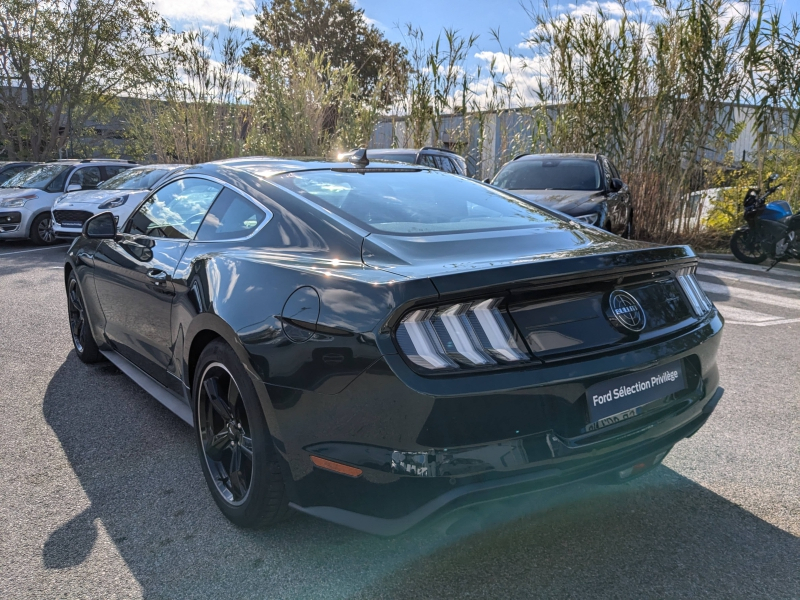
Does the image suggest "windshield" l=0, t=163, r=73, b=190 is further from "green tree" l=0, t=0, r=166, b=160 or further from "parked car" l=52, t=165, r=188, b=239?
"green tree" l=0, t=0, r=166, b=160

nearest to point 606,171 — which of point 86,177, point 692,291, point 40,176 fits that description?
point 692,291

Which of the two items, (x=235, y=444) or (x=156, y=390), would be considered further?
(x=156, y=390)

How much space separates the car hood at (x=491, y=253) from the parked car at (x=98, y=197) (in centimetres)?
991

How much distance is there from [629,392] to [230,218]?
191 centimetres

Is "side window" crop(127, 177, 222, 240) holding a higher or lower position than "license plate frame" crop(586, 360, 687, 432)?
higher

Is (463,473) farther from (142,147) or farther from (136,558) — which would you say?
(142,147)

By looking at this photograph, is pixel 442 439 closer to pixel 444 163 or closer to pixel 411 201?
pixel 411 201

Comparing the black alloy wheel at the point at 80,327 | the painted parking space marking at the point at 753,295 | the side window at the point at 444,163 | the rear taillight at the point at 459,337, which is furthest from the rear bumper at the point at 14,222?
the rear taillight at the point at 459,337

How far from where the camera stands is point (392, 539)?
8.82 feet

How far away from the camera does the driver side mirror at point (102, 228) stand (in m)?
4.17

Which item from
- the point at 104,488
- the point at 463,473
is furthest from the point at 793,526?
the point at 104,488

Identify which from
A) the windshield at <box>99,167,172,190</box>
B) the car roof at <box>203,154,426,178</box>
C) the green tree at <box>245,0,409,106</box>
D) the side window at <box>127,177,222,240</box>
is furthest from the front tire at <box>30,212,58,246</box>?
the green tree at <box>245,0,409,106</box>

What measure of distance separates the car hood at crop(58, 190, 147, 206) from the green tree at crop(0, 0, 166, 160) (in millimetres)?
9175

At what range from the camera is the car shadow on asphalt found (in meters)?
2.37
